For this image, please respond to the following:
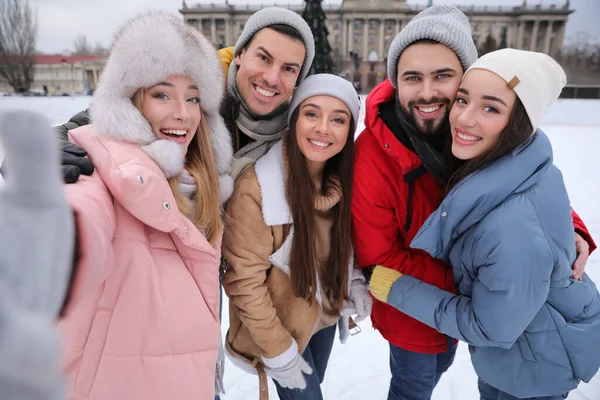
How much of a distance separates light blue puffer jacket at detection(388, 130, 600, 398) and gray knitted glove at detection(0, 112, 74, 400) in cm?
113

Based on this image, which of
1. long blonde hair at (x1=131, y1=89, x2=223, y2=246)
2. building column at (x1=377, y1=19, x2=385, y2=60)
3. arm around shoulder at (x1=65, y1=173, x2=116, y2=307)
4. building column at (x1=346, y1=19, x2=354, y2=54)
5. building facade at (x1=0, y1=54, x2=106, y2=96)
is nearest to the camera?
arm around shoulder at (x1=65, y1=173, x2=116, y2=307)

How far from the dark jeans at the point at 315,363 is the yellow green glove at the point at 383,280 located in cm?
42

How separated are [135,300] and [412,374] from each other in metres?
1.26

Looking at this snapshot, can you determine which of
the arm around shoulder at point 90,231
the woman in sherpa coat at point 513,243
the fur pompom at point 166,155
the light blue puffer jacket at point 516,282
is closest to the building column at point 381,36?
the woman in sherpa coat at point 513,243

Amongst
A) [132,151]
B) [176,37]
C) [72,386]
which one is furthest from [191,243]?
[176,37]

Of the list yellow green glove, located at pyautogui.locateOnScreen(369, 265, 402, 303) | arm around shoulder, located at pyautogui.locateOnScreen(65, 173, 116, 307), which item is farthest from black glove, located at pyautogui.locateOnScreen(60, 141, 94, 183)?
yellow green glove, located at pyautogui.locateOnScreen(369, 265, 402, 303)

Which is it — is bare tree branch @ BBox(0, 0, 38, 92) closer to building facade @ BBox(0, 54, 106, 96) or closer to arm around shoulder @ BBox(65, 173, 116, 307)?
building facade @ BBox(0, 54, 106, 96)

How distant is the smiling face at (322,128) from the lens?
54.0 inches

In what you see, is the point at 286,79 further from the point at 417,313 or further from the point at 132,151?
the point at 417,313

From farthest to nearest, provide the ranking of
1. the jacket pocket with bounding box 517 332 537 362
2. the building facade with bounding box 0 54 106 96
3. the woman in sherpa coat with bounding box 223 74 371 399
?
the building facade with bounding box 0 54 106 96 < the woman in sherpa coat with bounding box 223 74 371 399 < the jacket pocket with bounding box 517 332 537 362

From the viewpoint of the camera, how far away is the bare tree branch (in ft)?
38.0

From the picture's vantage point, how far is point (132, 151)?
0.95m

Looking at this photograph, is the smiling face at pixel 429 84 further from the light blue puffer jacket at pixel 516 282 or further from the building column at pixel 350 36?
the building column at pixel 350 36

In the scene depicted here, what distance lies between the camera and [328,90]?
1.39 metres
